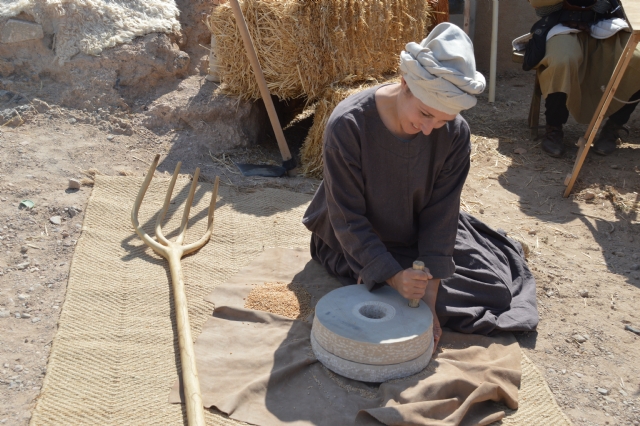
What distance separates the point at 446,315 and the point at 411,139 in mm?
820

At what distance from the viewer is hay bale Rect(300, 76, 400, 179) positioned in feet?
15.3

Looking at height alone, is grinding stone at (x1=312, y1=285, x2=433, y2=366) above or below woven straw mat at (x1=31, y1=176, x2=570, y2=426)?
above

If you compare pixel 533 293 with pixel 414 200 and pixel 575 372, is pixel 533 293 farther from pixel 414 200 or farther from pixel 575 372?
pixel 414 200

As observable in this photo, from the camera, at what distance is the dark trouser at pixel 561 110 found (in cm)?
499

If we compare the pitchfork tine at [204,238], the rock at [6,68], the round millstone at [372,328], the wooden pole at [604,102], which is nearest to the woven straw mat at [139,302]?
the pitchfork tine at [204,238]

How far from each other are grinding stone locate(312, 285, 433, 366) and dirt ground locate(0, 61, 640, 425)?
65 cm

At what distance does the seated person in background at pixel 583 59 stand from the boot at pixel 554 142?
0.12 m

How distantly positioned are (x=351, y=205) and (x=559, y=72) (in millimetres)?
3094

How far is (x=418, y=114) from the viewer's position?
2.24 meters

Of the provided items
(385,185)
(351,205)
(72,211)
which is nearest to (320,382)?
(351,205)

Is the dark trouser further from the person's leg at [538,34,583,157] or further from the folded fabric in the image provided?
the folded fabric

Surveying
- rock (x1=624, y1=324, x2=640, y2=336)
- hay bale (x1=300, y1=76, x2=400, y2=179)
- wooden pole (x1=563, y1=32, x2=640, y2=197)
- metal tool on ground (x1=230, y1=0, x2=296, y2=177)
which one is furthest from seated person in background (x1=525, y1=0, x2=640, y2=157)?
rock (x1=624, y1=324, x2=640, y2=336)

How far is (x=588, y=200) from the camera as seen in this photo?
14.4ft

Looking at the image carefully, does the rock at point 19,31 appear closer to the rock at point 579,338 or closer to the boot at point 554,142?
the boot at point 554,142
